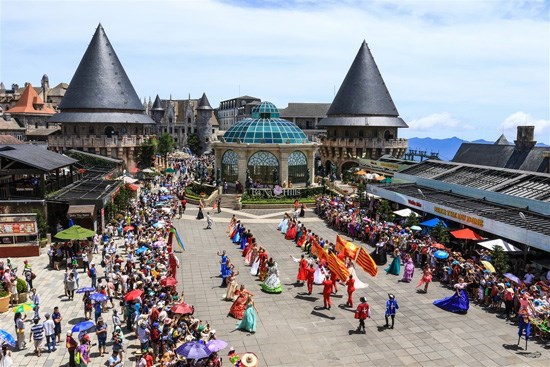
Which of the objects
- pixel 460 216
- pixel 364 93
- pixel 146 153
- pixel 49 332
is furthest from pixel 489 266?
pixel 364 93

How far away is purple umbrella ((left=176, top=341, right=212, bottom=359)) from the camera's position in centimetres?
1223

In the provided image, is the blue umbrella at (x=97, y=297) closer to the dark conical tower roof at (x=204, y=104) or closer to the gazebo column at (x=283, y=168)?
the gazebo column at (x=283, y=168)

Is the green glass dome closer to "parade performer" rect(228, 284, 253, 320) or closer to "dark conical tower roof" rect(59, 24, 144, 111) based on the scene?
"dark conical tower roof" rect(59, 24, 144, 111)

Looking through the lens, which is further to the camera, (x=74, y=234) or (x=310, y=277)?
(x=74, y=234)

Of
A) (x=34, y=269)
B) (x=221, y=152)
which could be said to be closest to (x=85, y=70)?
(x=221, y=152)

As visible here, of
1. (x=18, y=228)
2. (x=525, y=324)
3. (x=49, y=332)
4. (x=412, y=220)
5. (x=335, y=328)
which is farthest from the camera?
(x=412, y=220)

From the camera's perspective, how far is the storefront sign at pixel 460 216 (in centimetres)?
2448

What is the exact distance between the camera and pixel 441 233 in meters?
25.0

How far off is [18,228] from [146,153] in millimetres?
33068

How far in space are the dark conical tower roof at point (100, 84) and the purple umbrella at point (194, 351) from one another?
4784 centimetres

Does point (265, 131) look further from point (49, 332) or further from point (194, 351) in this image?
point (194, 351)

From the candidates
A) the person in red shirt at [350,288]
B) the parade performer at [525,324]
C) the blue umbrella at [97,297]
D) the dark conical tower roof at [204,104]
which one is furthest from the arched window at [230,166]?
the dark conical tower roof at [204,104]

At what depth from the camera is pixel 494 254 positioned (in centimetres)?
2056

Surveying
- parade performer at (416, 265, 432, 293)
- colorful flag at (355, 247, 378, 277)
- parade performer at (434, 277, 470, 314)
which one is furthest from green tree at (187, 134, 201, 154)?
parade performer at (434, 277, 470, 314)
